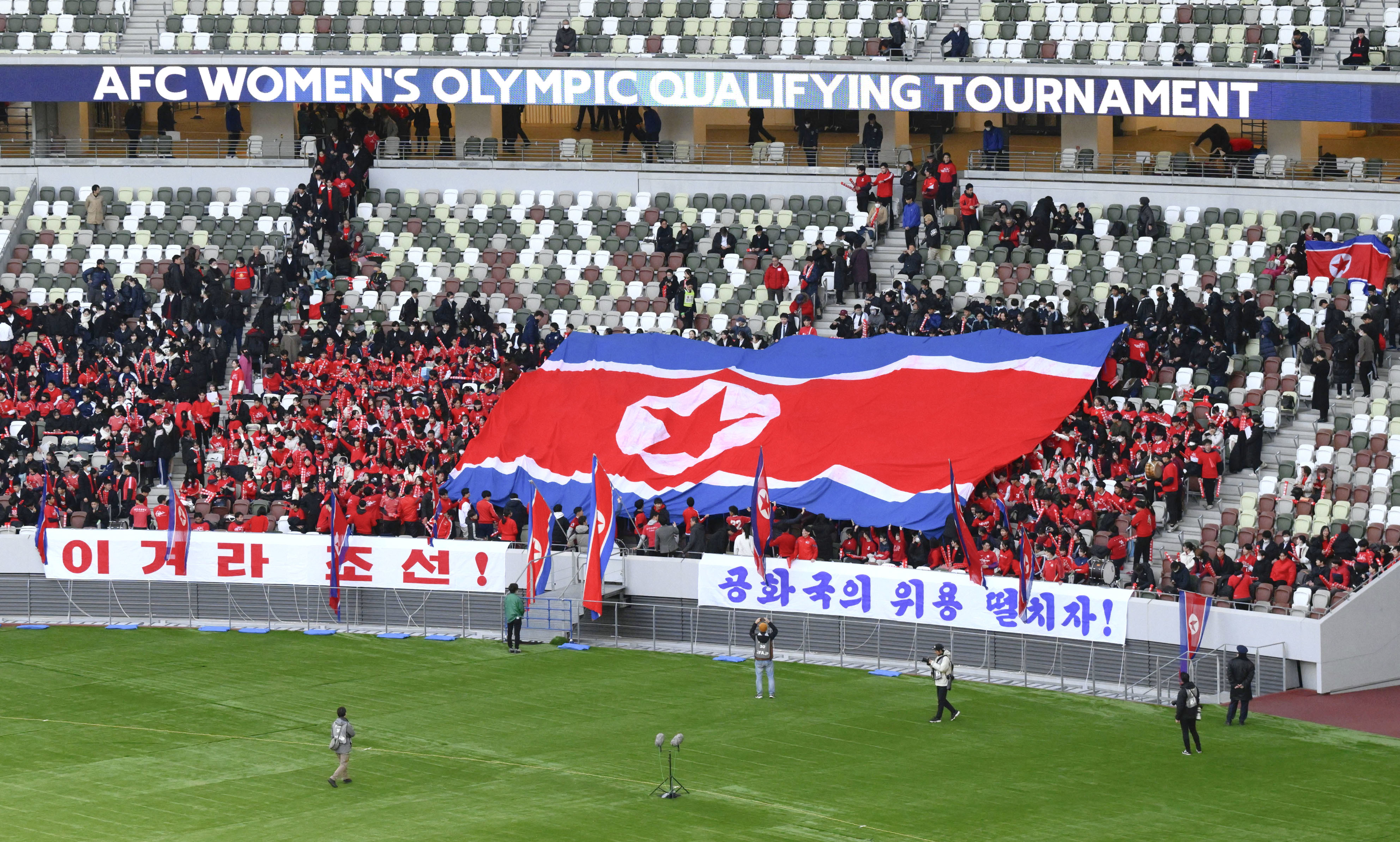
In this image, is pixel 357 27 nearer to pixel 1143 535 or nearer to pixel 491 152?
pixel 491 152

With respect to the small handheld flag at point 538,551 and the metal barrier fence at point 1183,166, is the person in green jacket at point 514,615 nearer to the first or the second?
the small handheld flag at point 538,551

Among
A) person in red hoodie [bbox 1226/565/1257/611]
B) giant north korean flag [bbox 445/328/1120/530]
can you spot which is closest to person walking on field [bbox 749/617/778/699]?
giant north korean flag [bbox 445/328/1120/530]

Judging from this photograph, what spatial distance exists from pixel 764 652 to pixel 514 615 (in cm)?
470

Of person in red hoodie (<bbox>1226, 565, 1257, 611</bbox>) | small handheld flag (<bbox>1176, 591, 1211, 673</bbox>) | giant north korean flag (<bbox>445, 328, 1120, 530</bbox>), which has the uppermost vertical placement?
giant north korean flag (<bbox>445, 328, 1120, 530</bbox>)

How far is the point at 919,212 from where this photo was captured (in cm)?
4134

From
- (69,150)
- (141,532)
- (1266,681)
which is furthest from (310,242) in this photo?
(1266,681)

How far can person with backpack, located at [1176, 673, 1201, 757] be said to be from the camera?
1012 inches

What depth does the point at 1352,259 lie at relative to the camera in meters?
37.2

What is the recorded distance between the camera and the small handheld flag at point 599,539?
3188cm

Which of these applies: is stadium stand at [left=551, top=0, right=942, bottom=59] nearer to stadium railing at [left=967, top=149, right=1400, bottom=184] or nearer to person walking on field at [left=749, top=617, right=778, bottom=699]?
stadium railing at [left=967, top=149, right=1400, bottom=184]

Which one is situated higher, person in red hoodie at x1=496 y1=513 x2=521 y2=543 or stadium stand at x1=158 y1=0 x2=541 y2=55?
stadium stand at x1=158 y1=0 x2=541 y2=55

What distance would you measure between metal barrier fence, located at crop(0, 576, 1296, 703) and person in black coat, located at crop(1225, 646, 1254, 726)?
1492 mm

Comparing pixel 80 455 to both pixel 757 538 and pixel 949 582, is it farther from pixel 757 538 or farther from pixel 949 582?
pixel 949 582

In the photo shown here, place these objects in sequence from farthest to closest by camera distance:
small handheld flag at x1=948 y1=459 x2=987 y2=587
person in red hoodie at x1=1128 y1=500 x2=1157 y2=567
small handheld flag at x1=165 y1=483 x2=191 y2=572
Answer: small handheld flag at x1=165 y1=483 x2=191 y2=572 < person in red hoodie at x1=1128 y1=500 x2=1157 y2=567 < small handheld flag at x1=948 y1=459 x2=987 y2=587
